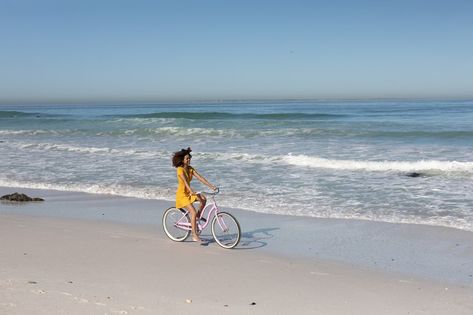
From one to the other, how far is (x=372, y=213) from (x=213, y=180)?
212 inches

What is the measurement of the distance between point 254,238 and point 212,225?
0.74m

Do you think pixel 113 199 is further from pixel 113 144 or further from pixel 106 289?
pixel 113 144

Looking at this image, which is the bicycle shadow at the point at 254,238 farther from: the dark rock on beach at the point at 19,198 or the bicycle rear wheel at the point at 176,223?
the dark rock on beach at the point at 19,198

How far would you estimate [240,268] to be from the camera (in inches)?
254

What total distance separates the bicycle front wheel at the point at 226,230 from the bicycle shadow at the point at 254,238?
13 centimetres

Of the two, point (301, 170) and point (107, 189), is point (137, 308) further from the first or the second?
point (301, 170)

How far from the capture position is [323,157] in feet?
61.2

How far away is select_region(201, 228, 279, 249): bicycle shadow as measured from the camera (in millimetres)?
7799

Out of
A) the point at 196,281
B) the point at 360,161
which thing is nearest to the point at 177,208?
the point at 196,281

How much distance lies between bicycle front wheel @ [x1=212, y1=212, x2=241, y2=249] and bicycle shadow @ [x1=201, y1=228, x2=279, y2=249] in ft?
0.44

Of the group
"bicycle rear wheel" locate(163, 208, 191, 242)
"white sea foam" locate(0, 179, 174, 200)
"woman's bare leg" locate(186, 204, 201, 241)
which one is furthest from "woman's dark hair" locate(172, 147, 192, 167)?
"white sea foam" locate(0, 179, 174, 200)

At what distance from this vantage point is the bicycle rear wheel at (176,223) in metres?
8.16

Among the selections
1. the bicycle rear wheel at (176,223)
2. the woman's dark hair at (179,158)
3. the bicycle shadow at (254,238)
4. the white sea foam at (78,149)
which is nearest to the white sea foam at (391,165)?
the white sea foam at (78,149)

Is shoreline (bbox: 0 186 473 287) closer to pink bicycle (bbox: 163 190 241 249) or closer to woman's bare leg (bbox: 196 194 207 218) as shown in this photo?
pink bicycle (bbox: 163 190 241 249)
